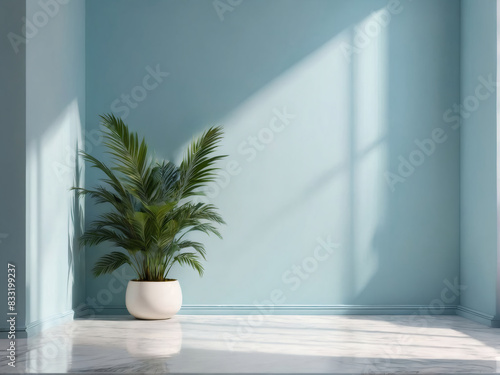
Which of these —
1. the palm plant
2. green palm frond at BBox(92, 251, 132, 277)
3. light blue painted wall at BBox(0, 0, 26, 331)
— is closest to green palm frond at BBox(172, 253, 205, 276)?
the palm plant

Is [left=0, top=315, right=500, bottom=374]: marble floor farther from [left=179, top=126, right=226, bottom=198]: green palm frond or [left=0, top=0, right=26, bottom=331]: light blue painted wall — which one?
[left=179, top=126, right=226, bottom=198]: green palm frond

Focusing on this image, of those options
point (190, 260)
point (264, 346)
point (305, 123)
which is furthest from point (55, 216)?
point (305, 123)

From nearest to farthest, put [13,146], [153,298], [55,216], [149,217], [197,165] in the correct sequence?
[13,146] → [55,216] → [149,217] → [153,298] → [197,165]

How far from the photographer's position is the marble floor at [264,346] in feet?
11.6

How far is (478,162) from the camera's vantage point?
214 inches

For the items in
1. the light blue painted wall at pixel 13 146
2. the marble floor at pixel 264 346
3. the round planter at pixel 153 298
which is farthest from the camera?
the round planter at pixel 153 298

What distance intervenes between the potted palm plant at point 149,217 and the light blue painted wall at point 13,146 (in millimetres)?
924

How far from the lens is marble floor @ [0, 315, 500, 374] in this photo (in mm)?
3527

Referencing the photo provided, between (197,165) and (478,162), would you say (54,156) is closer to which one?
(197,165)

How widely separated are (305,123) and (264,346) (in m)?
2.34

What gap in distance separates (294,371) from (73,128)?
3.06 m

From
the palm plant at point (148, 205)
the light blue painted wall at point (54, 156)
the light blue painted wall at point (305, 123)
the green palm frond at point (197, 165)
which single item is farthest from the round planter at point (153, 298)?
the green palm frond at point (197, 165)

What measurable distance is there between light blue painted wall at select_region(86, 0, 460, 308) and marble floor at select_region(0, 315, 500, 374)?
16.3 inches

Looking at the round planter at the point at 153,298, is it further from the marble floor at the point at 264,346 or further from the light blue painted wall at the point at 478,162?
the light blue painted wall at the point at 478,162
